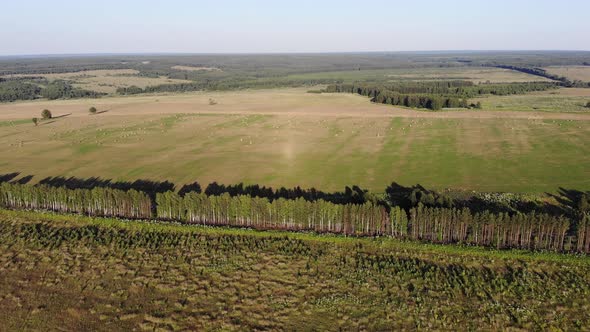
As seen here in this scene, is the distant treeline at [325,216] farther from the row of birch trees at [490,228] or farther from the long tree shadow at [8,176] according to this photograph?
the long tree shadow at [8,176]

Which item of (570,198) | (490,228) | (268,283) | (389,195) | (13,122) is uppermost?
(13,122)

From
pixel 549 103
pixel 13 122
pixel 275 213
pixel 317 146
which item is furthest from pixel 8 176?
pixel 549 103

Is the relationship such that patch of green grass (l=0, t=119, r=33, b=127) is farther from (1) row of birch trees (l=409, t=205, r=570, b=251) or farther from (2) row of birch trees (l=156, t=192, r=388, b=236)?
(1) row of birch trees (l=409, t=205, r=570, b=251)

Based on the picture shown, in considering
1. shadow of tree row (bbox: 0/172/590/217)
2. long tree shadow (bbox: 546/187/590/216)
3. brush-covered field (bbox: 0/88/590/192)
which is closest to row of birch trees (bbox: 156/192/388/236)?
shadow of tree row (bbox: 0/172/590/217)

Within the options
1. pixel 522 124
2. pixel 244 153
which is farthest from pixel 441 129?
pixel 244 153

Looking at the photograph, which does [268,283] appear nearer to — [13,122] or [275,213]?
[275,213]

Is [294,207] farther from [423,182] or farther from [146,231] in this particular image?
[423,182]
